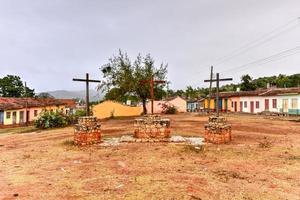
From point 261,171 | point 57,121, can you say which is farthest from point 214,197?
point 57,121

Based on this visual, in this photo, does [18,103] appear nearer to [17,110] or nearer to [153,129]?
[17,110]

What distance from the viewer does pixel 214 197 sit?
21.2 feet

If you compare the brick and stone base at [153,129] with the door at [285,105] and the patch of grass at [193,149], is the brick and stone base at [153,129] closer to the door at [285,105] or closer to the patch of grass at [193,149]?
the patch of grass at [193,149]

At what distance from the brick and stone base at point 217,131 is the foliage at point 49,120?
1766 cm

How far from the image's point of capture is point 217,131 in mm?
13727

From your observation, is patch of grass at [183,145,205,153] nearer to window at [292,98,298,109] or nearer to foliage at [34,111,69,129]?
foliage at [34,111,69,129]

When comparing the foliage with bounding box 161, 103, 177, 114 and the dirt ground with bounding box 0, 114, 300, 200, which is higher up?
the foliage with bounding box 161, 103, 177, 114

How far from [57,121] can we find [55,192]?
21.8 metres

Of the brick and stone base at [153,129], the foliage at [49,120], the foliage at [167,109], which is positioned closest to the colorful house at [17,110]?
the foliage at [49,120]

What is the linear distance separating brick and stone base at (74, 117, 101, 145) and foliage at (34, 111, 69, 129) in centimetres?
1452

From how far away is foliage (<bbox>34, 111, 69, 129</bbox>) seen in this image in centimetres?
2734

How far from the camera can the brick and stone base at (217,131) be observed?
540 inches

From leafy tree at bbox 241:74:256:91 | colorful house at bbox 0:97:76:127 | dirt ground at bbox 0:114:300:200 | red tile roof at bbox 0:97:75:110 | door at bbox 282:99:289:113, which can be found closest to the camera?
dirt ground at bbox 0:114:300:200

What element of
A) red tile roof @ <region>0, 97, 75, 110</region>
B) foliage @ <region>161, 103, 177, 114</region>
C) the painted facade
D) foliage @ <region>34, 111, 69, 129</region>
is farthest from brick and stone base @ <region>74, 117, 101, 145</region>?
foliage @ <region>161, 103, 177, 114</region>
